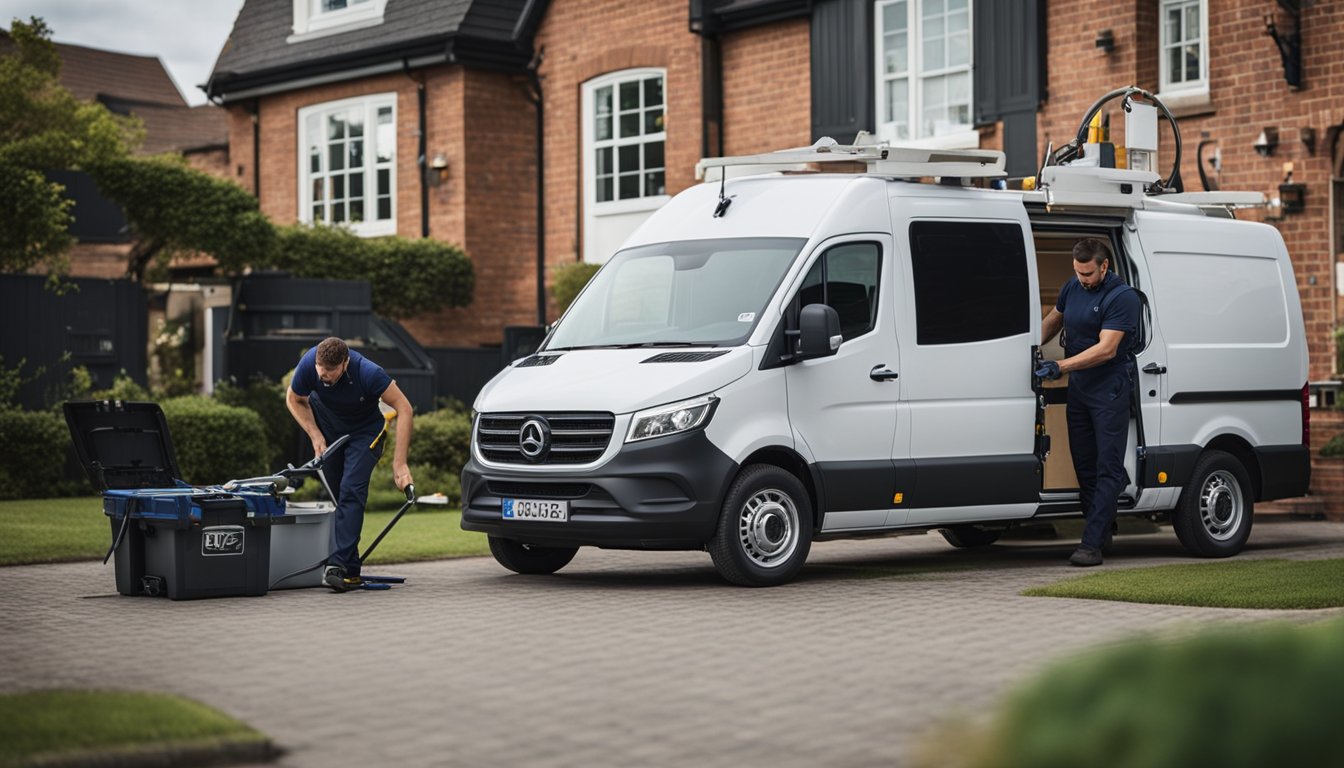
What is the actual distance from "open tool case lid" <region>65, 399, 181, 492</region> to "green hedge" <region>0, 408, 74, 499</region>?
807 centimetres

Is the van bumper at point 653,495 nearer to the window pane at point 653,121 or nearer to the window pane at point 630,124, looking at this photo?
the window pane at point 653,121

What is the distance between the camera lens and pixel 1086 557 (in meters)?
12.2

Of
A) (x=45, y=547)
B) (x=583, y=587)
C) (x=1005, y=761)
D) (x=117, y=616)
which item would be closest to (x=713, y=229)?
(x=583, y=587)

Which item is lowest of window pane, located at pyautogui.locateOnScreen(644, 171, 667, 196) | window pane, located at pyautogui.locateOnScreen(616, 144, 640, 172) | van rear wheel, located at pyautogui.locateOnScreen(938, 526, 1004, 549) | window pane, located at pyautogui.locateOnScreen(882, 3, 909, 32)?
van rear wheel, located at pyautogui.locateOnScreen(938, 526, 1004, 549)

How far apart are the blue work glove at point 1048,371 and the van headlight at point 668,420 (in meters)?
2.78

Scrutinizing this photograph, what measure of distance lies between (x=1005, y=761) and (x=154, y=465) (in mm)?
8934

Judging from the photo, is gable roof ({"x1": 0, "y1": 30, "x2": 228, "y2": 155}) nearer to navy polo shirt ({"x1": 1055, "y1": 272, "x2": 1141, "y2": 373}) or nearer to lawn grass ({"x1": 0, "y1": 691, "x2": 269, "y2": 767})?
navy polo shirt ({"x1": 1055, "y1": 272, "x2": 1141, "y2": 373})

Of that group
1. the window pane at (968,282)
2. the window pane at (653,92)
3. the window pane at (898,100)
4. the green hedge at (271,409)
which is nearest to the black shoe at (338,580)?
the window pane at (968,282)

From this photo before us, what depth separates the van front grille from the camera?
34.6 ft

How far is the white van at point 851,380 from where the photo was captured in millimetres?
10555

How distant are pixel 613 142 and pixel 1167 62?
29.8ft

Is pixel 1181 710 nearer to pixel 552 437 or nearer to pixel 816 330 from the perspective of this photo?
pixel 816 330

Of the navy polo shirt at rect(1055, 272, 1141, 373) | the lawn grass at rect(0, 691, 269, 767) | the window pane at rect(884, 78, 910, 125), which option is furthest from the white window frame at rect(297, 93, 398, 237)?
the lawn grass at rect(0, 691, 269, 767)

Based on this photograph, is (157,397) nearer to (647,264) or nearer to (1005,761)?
(647,264)
